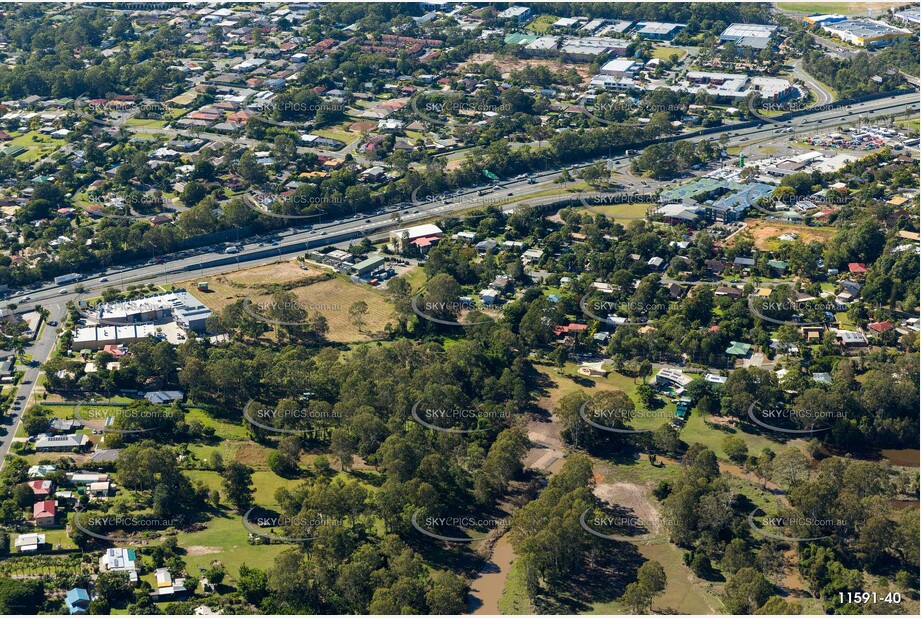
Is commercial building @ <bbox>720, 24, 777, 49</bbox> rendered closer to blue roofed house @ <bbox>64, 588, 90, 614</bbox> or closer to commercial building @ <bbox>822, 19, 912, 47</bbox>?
commercial building @ <bbox>822, 19, 912, 47</bbox>

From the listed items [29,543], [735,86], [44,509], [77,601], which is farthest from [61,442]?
[735,86]

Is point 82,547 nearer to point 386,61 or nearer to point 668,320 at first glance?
point 668,320

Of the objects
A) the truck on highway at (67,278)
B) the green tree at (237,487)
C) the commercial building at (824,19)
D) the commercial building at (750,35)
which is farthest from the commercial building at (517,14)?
the green tree at (237,487)

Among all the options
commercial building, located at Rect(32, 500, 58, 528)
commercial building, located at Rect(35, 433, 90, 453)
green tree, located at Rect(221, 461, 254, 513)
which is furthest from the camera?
commercial building, located at Rect(35, 433, 90, 453)

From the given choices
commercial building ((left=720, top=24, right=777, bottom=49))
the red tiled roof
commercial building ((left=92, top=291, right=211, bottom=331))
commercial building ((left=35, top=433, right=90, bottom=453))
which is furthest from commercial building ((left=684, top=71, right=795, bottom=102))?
the red tiled roof

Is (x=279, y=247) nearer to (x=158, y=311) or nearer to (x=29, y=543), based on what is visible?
(x=158, y=311)

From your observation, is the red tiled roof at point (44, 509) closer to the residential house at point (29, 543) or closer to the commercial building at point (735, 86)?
the residential house at point (29, 543)
